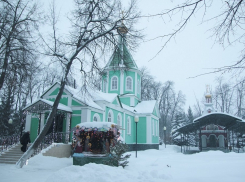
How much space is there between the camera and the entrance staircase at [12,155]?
499 inches

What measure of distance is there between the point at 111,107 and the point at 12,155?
31.5 feet

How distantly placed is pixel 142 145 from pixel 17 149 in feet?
49.2

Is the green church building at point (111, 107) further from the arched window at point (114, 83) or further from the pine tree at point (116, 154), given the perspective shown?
the pine tree at point (116, 154)

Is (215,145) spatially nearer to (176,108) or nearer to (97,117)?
(176,108)

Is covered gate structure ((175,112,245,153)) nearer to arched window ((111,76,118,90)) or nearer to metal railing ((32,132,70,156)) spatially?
arched window ((111,76,118,90))

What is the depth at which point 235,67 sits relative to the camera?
403 cm

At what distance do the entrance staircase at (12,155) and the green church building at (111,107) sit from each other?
212 centimetres

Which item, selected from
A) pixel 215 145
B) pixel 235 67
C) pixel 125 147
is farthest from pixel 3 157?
pixel 215 145

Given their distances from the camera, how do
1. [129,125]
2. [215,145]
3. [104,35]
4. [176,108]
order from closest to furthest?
[104,35] → [129,125] → [215,145] → [176,108]

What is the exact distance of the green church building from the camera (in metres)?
14.2

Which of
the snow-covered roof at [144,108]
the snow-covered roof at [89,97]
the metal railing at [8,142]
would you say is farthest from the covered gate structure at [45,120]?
the snow-covered roof at [144,108]

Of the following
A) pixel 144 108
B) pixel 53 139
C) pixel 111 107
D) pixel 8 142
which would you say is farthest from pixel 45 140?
pixel 144 108

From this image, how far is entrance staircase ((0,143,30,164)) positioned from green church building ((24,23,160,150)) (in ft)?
6.96

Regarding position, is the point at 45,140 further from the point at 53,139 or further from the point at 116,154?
the point at 116,154
